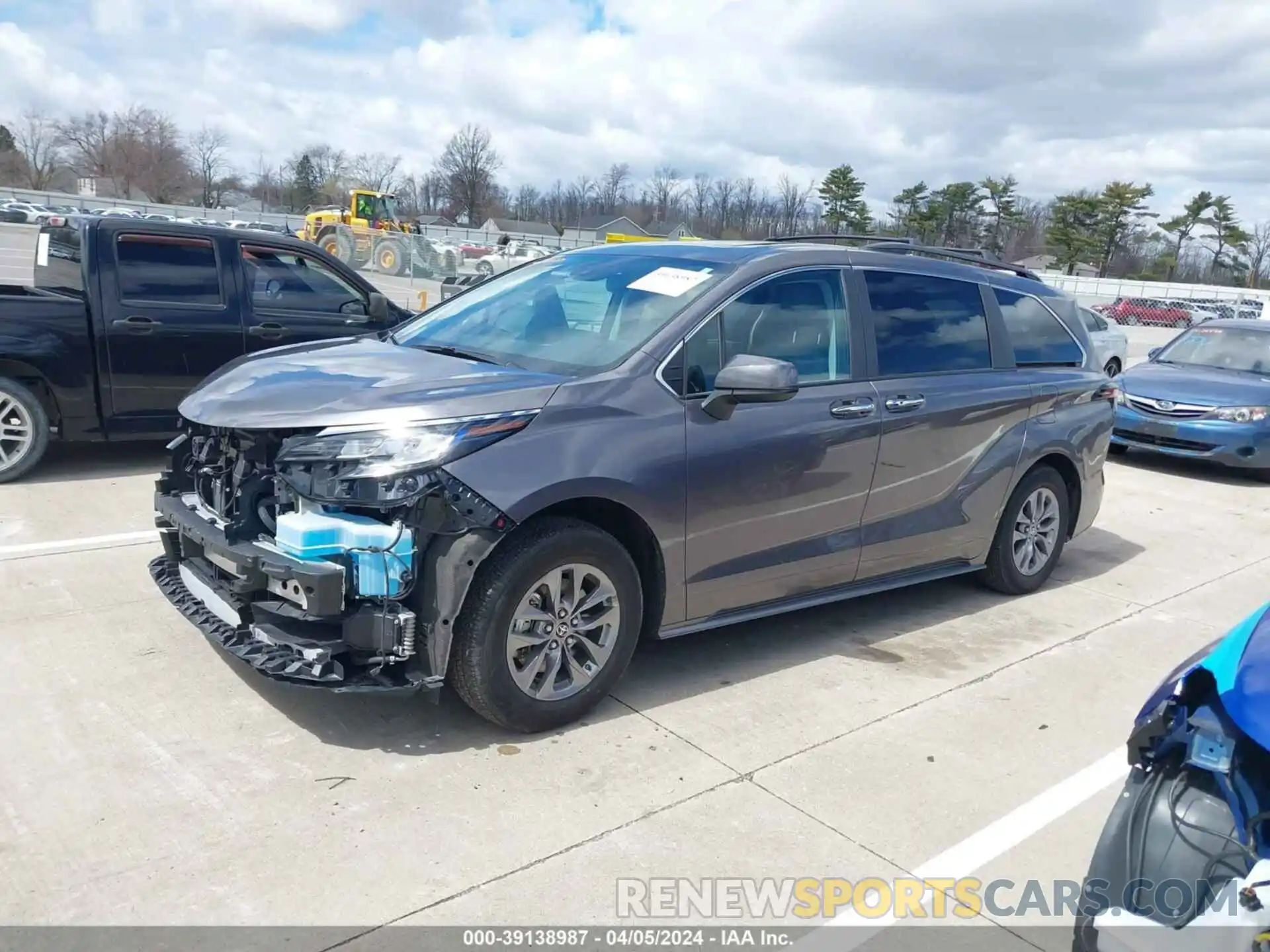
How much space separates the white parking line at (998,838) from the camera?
2988 mm

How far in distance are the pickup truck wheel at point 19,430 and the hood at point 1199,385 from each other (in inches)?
394

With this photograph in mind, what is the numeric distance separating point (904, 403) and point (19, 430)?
19.0ft

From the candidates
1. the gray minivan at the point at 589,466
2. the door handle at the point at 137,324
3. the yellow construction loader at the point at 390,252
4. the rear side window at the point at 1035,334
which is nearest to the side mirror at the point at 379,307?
the door handle at the point at 137,324

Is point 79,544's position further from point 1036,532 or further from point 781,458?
point 1036,532

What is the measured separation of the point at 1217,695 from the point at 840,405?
2448 mm

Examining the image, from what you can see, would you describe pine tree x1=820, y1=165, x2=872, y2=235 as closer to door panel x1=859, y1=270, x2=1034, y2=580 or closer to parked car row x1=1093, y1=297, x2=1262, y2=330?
parked car row x1=1093, y1=297, x2=1262, y2=330

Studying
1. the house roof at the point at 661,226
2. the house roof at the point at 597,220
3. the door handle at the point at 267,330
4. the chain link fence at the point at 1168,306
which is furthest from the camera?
the house roof at the point at 597,220

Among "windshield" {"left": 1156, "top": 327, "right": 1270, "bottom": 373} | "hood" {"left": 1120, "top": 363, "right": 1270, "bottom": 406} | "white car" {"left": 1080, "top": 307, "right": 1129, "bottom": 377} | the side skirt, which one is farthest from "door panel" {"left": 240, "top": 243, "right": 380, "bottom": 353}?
"white car" {"left": 1080, "top": 307, "right": 1129, "bottom": 377}

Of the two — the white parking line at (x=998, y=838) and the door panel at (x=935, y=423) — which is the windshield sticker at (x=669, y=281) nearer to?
the door panel at (x=935, y=423)

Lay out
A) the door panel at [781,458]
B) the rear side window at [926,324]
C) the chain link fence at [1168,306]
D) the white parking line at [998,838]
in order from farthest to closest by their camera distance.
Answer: the chain link fence at [1168,306], the rear side window at [926,324], the door panel at [781,458], the white parking line at [998,838]

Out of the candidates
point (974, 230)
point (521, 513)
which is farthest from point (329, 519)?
point (974, 230)

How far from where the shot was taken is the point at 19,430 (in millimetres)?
6895

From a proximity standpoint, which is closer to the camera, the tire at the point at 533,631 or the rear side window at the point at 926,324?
the tire at the point at 533,631

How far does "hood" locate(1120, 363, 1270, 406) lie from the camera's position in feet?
33.4
